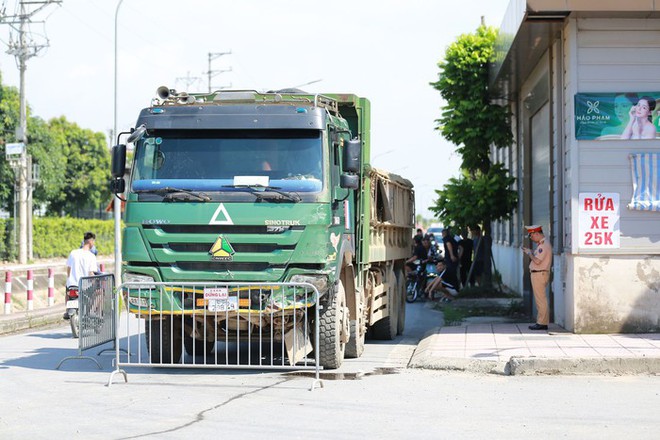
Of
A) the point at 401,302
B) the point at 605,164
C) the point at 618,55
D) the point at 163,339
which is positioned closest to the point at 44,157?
the point at 401,302

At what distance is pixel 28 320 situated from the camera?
2012 cm

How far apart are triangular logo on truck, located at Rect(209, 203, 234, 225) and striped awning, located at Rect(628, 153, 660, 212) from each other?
6.54m

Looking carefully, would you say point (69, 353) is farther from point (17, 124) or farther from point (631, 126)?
point (17, 124)

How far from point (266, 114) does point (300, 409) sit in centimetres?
387

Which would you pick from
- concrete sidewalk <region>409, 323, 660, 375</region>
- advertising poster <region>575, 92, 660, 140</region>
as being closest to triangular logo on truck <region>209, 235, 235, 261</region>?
concrete sidewalk <region>409, 323, 660, 375</region>

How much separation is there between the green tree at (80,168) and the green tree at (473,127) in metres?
53.4

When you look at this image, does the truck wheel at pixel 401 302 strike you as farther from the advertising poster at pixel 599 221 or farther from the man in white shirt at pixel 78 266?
the man in white shirt at pixel 78 266

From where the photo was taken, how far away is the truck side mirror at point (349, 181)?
12.1 metres

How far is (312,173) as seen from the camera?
11.8 metres

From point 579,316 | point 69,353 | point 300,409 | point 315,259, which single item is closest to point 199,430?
point 300,409

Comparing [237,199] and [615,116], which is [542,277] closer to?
[615,116]

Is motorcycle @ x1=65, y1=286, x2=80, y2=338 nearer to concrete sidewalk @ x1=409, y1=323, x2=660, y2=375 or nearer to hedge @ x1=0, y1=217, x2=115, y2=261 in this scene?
concrete sidewalk @ x1=409, y1=323, x2=660, y2=375

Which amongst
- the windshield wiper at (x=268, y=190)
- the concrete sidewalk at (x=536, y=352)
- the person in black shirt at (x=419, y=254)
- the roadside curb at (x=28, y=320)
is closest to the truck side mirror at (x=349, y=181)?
the windshield wiper at (x=268, y=190)

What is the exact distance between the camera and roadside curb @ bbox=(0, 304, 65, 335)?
19266 millimetres
